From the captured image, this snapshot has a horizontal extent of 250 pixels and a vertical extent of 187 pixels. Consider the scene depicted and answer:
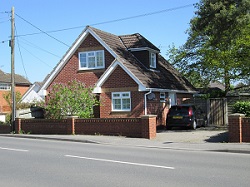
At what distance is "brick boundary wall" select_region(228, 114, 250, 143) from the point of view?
1480cm

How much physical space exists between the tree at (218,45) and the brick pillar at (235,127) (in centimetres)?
592

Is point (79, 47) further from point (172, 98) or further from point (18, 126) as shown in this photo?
point (172, 98)

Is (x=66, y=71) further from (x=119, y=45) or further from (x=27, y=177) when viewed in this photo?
(x=27, y=177)

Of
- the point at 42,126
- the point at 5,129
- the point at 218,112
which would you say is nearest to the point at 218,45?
the point at 218,112

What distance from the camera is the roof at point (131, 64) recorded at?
22.6 meters

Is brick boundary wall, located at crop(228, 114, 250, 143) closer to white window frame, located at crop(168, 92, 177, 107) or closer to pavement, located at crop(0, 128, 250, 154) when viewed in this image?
pavement, located at crop(0, 128, 250, 154)

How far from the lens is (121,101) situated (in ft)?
75.4

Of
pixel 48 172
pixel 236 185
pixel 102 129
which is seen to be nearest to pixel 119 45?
pixel 102 129

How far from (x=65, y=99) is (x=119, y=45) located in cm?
699

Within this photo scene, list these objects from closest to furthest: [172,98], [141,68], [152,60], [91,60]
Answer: [141,68], [91,60], [172,98], [152,60]

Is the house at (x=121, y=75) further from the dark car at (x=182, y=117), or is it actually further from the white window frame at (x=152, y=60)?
the dark car at (x=182, y=117)

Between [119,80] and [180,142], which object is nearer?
[180,142]

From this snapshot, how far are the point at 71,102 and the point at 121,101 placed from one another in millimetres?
3418

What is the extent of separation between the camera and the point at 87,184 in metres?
7.62
